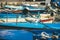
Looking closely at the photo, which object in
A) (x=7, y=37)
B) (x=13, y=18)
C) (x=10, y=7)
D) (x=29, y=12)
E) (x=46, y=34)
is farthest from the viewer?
(x=10, y=7)

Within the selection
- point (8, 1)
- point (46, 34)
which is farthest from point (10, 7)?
point (46, 34)

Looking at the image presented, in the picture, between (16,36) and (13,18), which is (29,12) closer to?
(13,18)

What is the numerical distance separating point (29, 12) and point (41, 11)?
151mm

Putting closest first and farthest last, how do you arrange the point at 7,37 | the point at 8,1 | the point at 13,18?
the point at 7,37 < the point at 13,18 < the point at 8,1

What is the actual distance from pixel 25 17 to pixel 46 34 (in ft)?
0.93

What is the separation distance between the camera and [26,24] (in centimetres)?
152

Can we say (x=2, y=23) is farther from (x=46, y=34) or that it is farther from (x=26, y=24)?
(x=46, y=34)

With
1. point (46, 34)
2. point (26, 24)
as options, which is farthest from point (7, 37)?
point (46, 34)

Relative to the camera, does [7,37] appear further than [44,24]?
Result: No

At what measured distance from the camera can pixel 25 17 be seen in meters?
1.68

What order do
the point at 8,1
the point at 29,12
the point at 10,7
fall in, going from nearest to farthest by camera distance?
1. the point at 29,12
2. the point at 10,7
3. the point at 8,1

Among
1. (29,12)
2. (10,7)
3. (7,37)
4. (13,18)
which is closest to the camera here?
(7,37)

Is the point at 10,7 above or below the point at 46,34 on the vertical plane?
above

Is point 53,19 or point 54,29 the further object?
point 53,19
